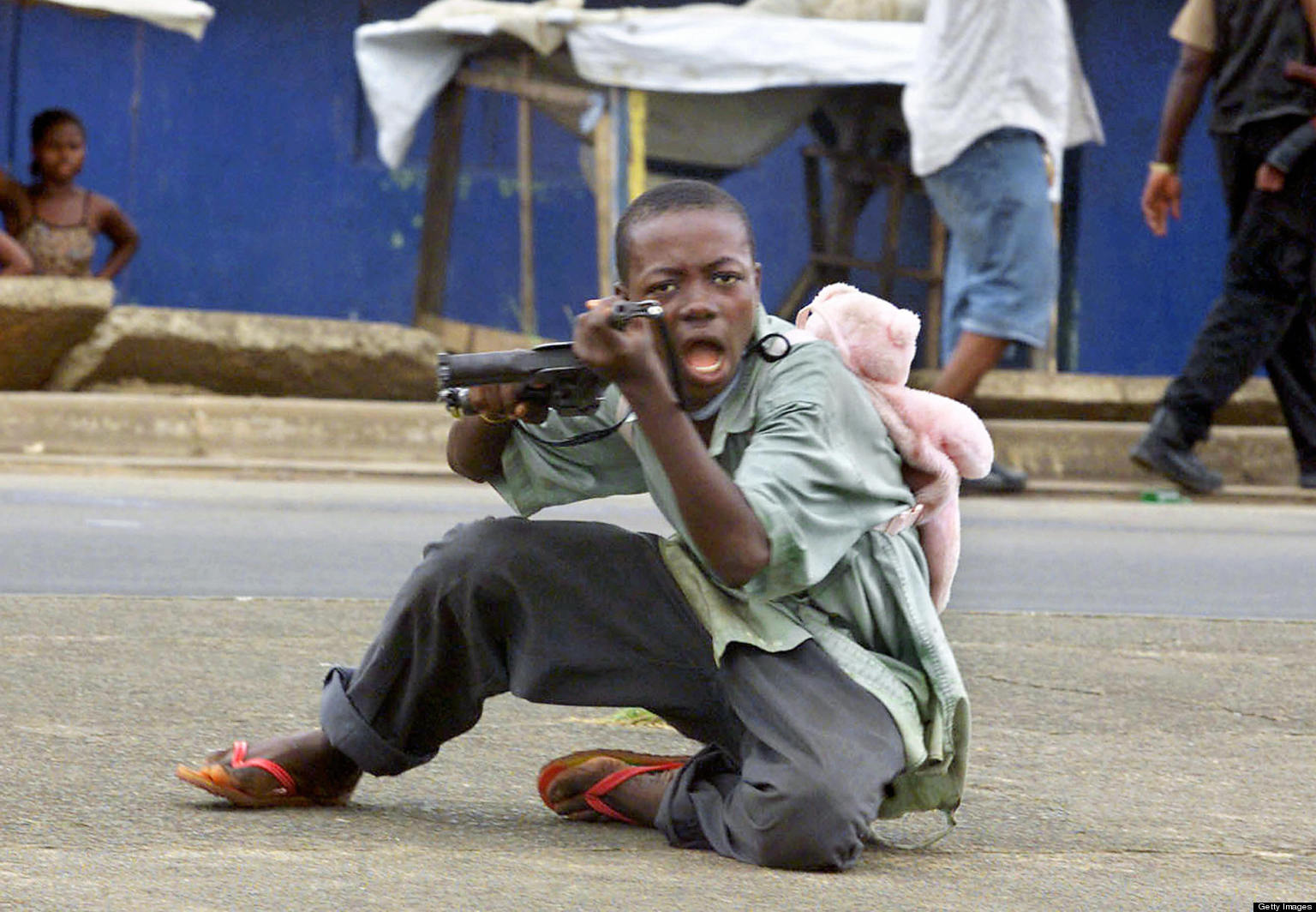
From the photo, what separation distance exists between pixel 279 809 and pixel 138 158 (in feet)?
28.2

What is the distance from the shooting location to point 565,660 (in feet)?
9.73

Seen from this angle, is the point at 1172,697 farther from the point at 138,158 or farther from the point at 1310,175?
the point at 138,158

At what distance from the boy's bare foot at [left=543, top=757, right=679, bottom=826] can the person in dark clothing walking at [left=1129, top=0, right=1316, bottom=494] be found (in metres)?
5.01

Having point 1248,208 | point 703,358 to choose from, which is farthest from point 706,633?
point 1248,208

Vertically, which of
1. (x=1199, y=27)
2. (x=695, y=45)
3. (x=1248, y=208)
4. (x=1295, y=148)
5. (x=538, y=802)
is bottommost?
(x=538, y=802)

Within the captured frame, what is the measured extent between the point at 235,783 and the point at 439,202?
778 cm

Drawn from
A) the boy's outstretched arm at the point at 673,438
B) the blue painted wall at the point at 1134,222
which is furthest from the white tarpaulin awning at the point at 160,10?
the boy's outstretched arm at the point at 673,438

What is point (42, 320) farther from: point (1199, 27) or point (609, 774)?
point (609, 774)

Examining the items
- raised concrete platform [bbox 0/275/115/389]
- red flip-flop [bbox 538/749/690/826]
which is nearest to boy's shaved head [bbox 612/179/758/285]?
red flip-flop [bbox 538/749/690/826]

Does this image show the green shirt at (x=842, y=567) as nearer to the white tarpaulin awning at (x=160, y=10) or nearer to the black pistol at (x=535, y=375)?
the black pistol at (x=535, y=375)

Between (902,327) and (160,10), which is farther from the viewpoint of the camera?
(160,10)

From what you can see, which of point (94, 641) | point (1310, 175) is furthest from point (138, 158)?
point (94, 641)

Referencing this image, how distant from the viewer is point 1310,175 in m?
7.47

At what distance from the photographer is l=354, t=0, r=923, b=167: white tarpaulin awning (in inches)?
356
